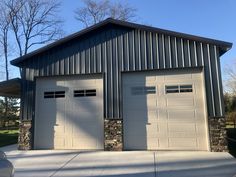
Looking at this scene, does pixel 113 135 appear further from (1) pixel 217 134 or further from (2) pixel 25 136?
(1) pixel 217 134

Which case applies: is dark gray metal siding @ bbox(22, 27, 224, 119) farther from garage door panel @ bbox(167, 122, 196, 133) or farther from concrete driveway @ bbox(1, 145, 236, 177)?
concrete driveway @ bbox(1, 145, 236, 177)

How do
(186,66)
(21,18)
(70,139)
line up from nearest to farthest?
1. (186,66)
2. (70,139)
3. (21,18)

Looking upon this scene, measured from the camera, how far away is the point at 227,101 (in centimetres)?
3091

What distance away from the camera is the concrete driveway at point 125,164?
23.2 feet

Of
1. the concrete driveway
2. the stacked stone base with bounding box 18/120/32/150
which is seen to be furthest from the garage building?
the concrete driveway

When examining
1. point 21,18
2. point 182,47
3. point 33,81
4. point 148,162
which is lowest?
point 148,162

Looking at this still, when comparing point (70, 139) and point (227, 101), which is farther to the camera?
point (227, 101)

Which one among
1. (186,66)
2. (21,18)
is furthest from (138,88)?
(21,18)

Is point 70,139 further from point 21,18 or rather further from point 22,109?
point 21,18

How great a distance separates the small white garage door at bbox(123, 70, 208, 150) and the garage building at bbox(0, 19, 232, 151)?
4 cm

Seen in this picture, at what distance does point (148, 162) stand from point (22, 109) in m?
6.04

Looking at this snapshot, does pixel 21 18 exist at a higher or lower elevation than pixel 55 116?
higher

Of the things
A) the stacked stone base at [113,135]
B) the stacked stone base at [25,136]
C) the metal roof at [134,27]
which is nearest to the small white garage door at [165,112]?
the stacked stone base at [113,135]

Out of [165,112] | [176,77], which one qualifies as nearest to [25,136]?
[165,112]
